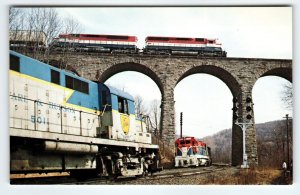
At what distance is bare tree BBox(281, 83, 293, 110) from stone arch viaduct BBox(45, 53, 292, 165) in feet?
0.79

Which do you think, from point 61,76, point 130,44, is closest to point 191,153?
point 130,44

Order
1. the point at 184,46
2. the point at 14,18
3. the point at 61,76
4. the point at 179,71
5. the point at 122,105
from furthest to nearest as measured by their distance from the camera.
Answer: the point at 179,71, the point at 122,105, the point at 184,46, the point at 61,76, the point at 14,18

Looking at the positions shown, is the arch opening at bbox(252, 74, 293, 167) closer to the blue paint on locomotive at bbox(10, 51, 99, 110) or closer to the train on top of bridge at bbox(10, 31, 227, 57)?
the train on top of bridge at bbox(10, 31, 227, 57)

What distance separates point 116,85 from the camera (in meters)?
9.76

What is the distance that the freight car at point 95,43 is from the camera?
9.39 metres

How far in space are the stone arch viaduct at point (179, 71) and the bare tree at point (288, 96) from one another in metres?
0.24

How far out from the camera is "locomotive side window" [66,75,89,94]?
9.16 meters

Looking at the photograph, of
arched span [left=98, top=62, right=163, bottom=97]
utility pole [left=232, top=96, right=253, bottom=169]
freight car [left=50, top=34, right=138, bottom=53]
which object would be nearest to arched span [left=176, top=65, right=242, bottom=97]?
utility pole [left=232, top=96, right=253, bottom=169]

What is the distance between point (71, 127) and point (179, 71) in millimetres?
3103

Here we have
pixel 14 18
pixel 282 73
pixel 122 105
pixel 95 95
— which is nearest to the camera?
pixel 14 18

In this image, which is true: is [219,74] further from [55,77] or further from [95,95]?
[55,77]

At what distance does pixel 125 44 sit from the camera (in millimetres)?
9578
